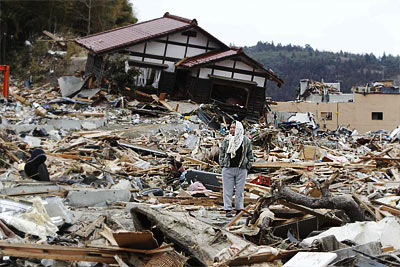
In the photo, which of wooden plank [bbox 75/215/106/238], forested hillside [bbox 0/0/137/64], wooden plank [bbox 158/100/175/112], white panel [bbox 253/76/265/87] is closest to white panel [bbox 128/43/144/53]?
wooden plank [bbox 158/100/175/112]

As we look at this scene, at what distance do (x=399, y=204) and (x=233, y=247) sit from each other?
3787 mm

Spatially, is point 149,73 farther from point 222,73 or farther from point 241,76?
point 241,76

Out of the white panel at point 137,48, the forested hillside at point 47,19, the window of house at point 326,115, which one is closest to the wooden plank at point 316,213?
the white panel at point 137,48

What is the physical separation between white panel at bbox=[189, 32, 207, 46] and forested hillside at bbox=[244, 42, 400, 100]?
35.2m

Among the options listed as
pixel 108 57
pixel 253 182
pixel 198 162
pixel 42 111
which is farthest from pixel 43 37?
pixel 253 182

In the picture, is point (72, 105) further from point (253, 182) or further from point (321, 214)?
point (321, 214)

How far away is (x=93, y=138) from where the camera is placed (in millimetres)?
13219

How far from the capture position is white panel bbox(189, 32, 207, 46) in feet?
81.6

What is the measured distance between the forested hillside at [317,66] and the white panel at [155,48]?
3694cm

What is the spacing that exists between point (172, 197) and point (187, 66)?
15346 mm

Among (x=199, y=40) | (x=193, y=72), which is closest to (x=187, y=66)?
(x=193, y=72)

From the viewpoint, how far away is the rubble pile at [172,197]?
4312 millimetres

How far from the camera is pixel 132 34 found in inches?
965

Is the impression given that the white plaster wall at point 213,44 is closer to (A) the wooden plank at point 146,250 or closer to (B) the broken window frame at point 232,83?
(B) the broken window frame at point 232,83
